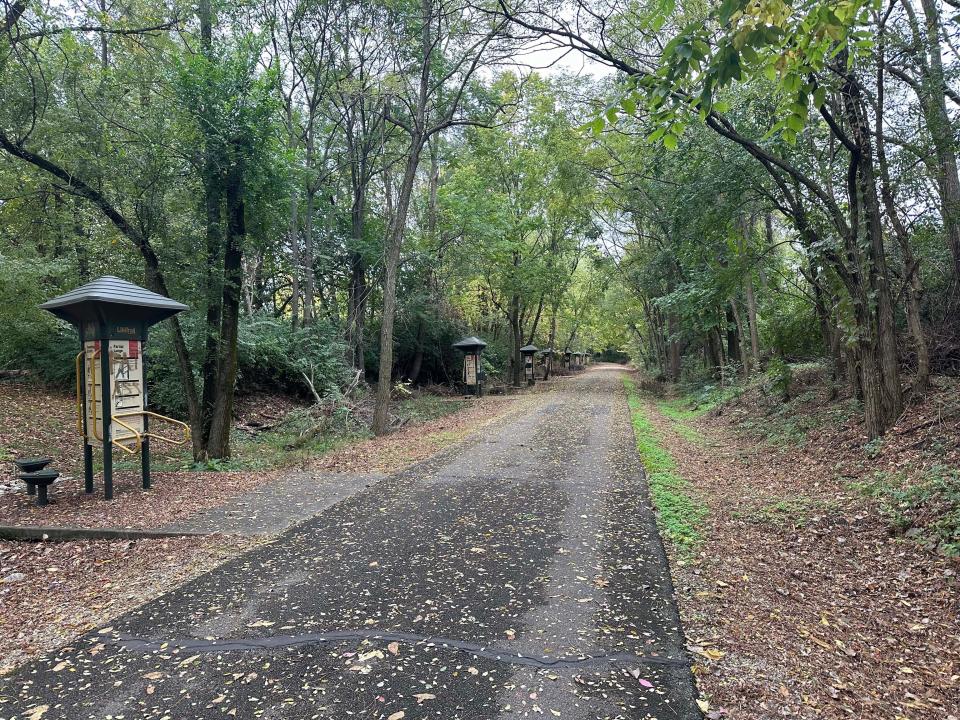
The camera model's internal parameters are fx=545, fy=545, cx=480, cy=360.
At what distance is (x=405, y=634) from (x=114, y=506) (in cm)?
481

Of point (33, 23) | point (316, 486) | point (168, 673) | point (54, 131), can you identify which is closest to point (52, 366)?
point (54, 131)

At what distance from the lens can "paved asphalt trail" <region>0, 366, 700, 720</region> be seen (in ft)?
8.94

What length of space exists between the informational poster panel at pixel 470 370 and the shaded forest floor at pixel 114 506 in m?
8.04

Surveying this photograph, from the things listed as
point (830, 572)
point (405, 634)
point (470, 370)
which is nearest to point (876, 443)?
point (830, 572)

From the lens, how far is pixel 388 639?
3295 mm

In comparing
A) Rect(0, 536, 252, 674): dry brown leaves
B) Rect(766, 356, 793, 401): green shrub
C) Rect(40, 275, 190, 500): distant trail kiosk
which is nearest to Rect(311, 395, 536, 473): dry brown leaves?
Rect(40, 275, 190, 500): distant trail kiosk

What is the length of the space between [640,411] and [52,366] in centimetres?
1550

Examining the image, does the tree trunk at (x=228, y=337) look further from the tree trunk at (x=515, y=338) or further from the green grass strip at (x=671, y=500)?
the tree trunk at (x=515, y=338)

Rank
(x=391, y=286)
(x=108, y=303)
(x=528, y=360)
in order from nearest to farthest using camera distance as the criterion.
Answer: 1. (x=108, y=303)
2. (x=391, y=286)
3. (x=528, y=360)

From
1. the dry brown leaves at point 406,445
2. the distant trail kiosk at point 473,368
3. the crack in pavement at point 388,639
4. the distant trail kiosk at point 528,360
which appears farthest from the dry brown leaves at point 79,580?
the distant trail kiosk at point 528,360

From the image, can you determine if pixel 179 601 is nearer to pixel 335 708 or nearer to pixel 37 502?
pixel 335 708

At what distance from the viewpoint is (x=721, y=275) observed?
9656 millimetres

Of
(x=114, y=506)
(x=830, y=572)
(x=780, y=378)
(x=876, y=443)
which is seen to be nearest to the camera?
(x=830, y=572)

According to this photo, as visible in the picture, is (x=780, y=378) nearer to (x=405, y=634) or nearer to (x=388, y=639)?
(x=405, y=634)
